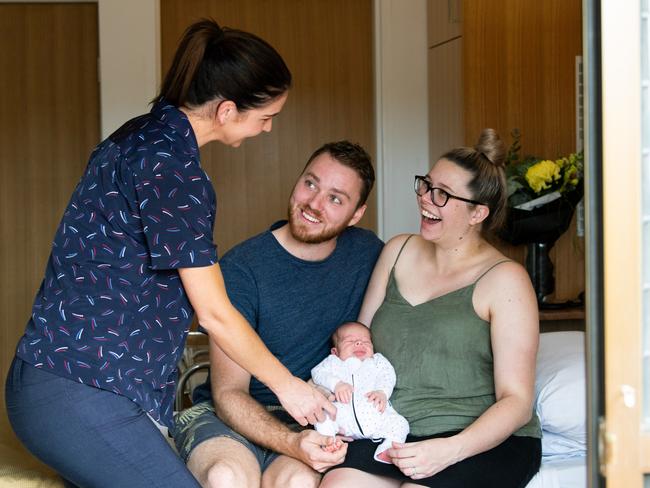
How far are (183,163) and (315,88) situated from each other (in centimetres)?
334

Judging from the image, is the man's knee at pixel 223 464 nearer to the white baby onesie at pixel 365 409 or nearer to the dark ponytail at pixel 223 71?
the white baby onesie at pixel 365 409

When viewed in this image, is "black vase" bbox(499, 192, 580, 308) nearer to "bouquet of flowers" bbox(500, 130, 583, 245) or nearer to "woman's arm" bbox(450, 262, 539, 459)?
"bouquet of flowers" bbox(500, 130, 583, 245)

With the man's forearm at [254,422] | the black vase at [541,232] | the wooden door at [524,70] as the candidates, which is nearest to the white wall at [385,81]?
the wooden door at [524,70]

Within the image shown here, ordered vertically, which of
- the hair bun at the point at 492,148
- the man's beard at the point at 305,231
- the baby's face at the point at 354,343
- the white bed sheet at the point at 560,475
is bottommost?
the white bed sheet at the point at 560,475

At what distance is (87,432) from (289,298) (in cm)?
89

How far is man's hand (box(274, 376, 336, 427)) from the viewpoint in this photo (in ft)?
6.63

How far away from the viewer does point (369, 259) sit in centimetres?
268

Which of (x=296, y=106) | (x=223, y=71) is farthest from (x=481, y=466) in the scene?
(x=296, y=106)

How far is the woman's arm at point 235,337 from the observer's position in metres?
1.77

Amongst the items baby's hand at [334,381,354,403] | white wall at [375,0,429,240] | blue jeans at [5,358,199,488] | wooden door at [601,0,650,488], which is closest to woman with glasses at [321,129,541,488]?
baby's hand at [334,381,354,403]

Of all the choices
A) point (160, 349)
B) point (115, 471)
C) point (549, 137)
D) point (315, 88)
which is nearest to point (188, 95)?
Answer: point (160, 349)

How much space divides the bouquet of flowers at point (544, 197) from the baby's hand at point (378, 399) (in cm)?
135

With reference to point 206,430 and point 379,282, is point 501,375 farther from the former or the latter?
point 206,430

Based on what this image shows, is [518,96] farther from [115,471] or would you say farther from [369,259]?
[115,471]
